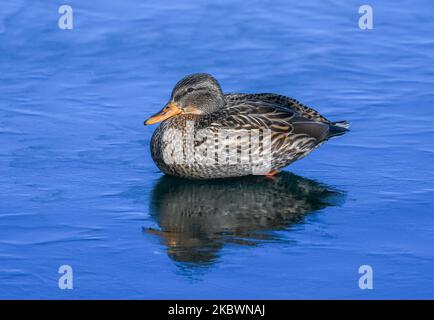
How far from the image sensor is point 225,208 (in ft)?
26.9

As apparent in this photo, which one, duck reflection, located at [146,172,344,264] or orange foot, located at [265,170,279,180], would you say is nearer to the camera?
duck reflection, located at [146,172,344,264]

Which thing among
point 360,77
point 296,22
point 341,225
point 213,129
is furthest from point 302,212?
point 296,22

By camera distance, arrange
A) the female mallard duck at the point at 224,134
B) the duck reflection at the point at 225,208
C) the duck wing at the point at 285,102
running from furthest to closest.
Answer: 1. the duck wing at the point at 285,102
2. the female mallard duck at the point at 224,134
3. the duck reflection at the point at 225,208

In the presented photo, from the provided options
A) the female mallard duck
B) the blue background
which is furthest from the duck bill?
the blue background

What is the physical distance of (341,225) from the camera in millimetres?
7863

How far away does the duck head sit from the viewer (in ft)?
29.4

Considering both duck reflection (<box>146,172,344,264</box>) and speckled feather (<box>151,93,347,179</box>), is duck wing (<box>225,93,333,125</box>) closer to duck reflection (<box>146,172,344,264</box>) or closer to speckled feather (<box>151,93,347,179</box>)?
speckled feather (<box>151,93,347,179</box>)

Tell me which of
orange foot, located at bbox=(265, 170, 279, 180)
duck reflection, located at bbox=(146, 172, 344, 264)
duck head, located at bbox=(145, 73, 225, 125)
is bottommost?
duck reflection, located at bbox=(146, 172, 344, 264)

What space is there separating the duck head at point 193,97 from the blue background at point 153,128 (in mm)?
568

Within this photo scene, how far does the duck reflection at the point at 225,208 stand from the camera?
24.7 feet

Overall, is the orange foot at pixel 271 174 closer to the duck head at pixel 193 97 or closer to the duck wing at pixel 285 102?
the duck wing at pixel 285 102

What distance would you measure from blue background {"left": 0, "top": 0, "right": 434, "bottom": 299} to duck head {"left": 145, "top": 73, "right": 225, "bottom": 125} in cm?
57

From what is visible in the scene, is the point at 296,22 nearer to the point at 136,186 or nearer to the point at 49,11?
the point at 49,11

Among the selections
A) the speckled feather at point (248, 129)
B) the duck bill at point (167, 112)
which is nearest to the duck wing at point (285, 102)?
the speckled feather at point (248, 129)
